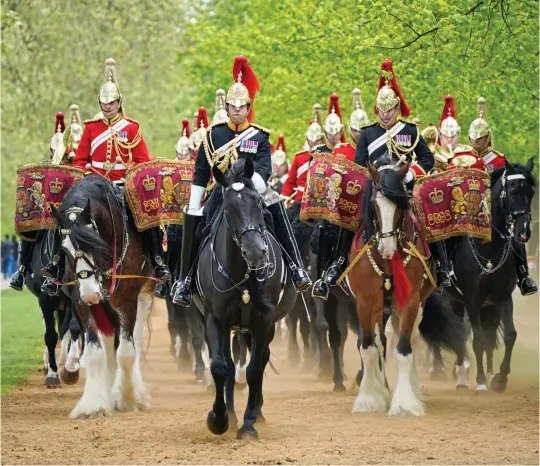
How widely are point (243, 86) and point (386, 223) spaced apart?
6.24 ft

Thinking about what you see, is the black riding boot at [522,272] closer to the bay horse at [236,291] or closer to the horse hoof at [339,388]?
the horse hoof at [339,388]

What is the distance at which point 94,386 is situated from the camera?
14.3m

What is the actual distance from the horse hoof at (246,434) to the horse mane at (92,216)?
7.95ft

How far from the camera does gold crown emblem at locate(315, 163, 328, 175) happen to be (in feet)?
50.6

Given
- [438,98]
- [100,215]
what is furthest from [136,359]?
[438,98]

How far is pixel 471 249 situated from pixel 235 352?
3056mm

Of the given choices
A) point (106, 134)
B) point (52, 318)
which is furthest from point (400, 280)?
point (52, 318)

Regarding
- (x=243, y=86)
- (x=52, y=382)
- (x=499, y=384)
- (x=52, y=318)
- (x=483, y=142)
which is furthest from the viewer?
(x=483, y=142)

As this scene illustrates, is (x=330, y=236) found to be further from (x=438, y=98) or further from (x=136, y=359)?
(x=438, y=98)

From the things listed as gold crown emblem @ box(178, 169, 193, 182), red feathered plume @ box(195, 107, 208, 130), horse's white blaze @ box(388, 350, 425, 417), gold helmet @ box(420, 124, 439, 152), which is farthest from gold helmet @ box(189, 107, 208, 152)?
horse's white blaze @ box(388, 350, 425, 417)

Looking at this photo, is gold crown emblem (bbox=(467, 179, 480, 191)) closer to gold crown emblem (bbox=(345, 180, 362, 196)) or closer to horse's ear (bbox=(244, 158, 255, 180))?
gold crown emblem (bbox=(345, 180, 362, 196))

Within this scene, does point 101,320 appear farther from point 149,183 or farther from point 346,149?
point 346,149

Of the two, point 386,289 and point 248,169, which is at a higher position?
point 248,169

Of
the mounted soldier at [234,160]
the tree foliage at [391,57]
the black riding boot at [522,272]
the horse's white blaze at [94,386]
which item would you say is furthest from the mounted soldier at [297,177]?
the mounted soldier at [234,160]
